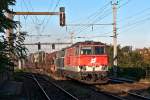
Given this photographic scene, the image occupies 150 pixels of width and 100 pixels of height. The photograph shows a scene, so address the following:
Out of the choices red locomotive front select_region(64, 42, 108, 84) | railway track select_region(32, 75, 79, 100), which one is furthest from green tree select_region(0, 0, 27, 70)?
red locomotive front select_region(64, 42, 108, 84)

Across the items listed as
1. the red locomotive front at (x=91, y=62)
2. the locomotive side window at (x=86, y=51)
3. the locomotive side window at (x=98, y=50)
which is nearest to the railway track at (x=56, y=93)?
the red locomotive front at (x=91, y=62)

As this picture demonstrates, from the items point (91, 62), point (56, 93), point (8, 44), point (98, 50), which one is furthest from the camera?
point (98, 50)

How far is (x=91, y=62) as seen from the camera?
35625 millimetres

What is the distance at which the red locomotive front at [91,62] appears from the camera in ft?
116

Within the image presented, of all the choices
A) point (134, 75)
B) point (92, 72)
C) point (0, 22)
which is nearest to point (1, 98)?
point (0, 22)

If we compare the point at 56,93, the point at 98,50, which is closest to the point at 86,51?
the point at 98,50

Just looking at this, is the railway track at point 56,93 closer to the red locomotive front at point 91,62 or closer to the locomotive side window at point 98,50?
the red locomotive front at point 91,62

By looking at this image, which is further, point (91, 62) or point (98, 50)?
point (98, 50)

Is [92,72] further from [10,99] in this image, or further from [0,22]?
[0,22]

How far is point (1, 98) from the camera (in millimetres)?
23938

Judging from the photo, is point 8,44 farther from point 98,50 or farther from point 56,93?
point 98,50

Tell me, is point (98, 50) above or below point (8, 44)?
above

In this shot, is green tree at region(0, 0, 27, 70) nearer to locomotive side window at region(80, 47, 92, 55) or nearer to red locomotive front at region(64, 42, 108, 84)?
red locomotive front at region(64, 42, 108, 84)

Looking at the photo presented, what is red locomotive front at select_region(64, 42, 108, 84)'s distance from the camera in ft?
116
